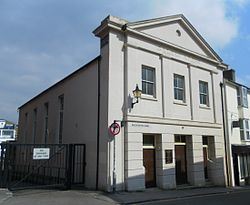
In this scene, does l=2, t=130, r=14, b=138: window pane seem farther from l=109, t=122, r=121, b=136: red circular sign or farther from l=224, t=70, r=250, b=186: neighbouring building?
l=109, t=122, r=121, b=136: red circular sign

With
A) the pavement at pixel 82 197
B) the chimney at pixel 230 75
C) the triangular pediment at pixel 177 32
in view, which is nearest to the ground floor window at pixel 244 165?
the chimney at pixel 230 75

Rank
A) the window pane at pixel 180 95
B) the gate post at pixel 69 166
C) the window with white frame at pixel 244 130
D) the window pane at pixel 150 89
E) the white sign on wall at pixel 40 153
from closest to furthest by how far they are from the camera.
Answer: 1. the white sign on wall at pixel 40 153
2. the gate post at pixel 69 166
3. the window pane at pixel 150 89
4. the window pane at pixel 180 95
5. the window with white frame at pixel 244 130

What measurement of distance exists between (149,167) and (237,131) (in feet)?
30.1

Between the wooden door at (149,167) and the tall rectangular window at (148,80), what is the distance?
315 cm

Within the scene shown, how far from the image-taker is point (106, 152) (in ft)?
40.5

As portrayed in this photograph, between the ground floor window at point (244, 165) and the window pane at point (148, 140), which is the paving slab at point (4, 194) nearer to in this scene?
the window pane at point (148, 140)

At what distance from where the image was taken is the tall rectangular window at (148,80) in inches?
568

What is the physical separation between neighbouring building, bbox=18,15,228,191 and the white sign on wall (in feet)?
7.12

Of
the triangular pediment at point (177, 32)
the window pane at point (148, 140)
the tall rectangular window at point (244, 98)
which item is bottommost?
the window pane at point (148, 140)

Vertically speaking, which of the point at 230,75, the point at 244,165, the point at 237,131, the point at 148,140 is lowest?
the point at 244,165

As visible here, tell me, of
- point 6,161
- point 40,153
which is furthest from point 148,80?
point 6,161

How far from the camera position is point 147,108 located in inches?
551

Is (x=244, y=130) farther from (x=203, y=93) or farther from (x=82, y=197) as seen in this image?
(x=82, y=197)

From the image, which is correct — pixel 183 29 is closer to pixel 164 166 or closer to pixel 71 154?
pixel 164 166
